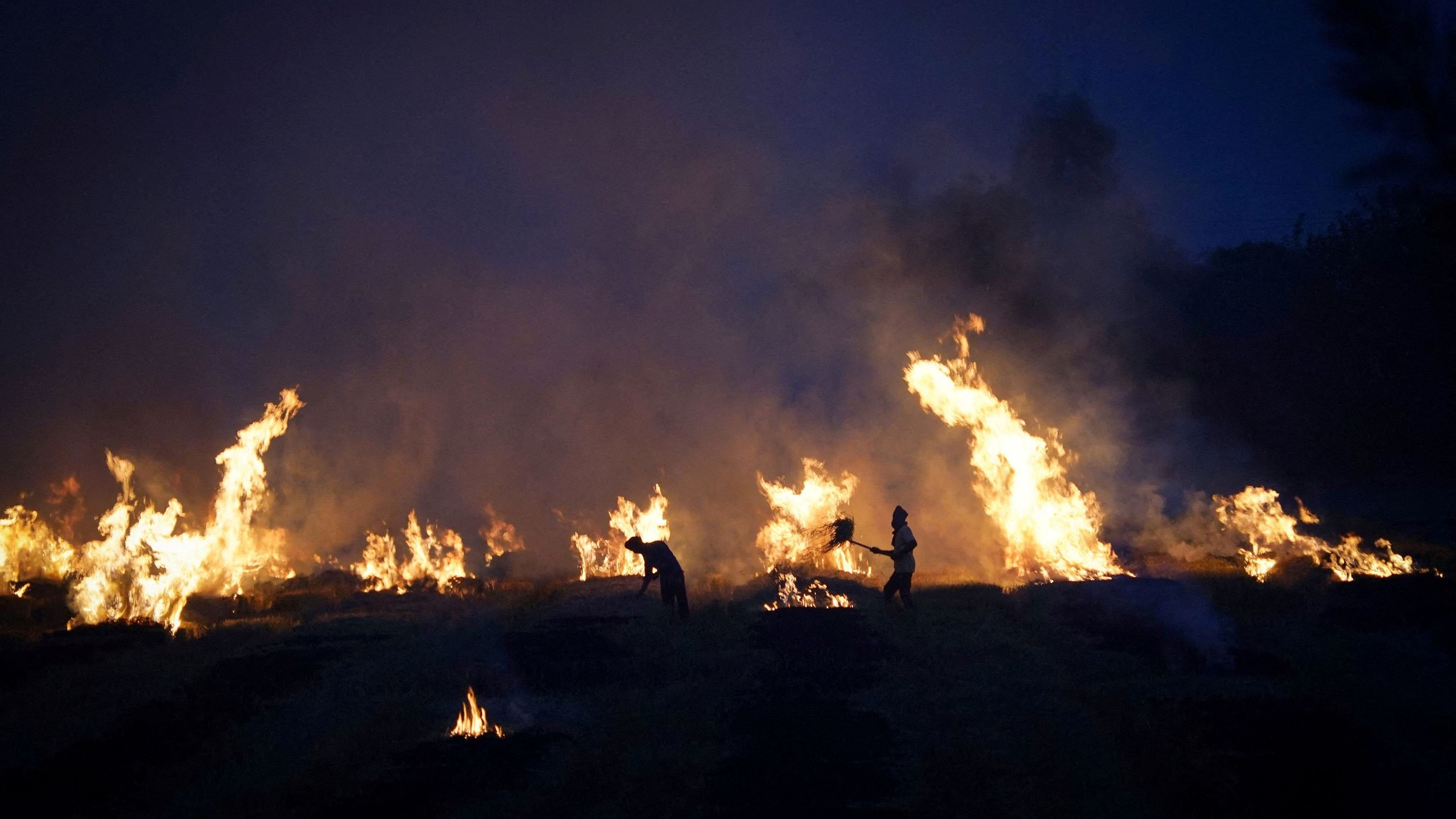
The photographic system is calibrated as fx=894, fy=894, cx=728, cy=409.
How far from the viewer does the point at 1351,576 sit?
56.4 feet

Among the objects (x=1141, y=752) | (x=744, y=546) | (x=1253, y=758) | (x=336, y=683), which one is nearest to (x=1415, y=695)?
(x=1253, y=758)

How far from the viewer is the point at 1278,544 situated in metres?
22.5

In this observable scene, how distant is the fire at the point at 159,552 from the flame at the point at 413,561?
3305 millimetres

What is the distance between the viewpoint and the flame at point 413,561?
94.7ft

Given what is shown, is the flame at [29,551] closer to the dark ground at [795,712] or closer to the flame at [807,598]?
the dark ground at [795,712]

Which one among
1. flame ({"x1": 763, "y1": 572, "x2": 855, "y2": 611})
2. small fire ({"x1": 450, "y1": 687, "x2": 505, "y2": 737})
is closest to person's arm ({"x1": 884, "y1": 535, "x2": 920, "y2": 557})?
flame ({"x1": 763, "y1": 572, "x2": 855, "y2": 611})

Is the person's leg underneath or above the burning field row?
underneath

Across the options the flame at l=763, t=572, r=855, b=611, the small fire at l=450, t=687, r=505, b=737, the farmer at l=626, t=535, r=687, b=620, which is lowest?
the small fire at l=450, t=687, r=505, b=737

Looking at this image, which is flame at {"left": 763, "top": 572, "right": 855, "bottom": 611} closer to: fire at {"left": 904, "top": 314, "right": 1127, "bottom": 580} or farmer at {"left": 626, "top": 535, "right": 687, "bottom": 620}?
farmer at {"left": 626, "top": 535, "right": 687, "bottom": 620}

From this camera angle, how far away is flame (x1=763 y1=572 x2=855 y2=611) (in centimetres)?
1786

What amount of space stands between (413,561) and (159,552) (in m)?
11.1

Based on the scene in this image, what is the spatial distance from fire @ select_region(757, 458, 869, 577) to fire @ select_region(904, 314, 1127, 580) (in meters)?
4.60

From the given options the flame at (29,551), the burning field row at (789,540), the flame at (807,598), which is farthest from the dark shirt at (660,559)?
the flame at (29,551)

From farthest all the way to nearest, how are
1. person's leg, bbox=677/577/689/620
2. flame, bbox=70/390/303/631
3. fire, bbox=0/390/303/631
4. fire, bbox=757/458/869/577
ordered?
fire, bbox=757/458/869/577, fire, bbox=0/390/303/631, flame, bbox=70/390/303/631, person's leg, bbox=677/577/689/620
